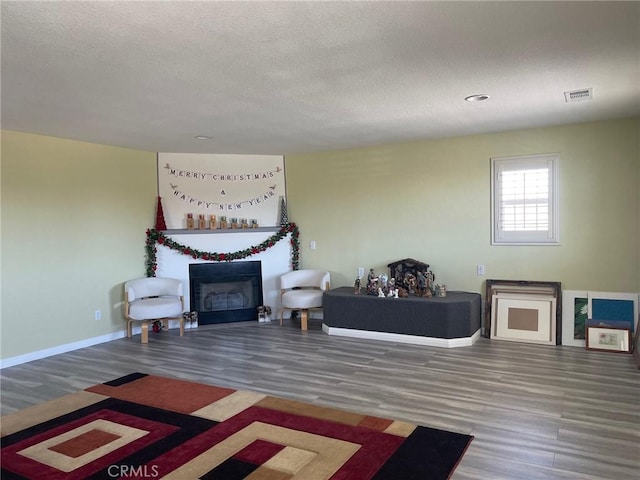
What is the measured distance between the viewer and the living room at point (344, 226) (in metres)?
4.49

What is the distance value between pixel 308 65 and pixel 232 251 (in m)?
4.11

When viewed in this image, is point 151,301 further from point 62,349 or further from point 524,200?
point 524,200

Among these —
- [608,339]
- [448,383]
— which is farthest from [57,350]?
[608,339]

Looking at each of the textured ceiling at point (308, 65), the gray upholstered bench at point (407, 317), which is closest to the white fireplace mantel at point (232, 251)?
the gray upholstered bench at point (407, 317)

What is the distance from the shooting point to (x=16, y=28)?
254 centimetres

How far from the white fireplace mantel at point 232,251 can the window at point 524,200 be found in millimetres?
3034

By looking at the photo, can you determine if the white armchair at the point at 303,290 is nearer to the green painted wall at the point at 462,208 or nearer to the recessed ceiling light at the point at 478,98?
the green painted wall at the point at 462,208

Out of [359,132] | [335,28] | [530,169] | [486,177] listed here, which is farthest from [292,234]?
[335,28]

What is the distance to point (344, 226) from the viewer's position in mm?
6805

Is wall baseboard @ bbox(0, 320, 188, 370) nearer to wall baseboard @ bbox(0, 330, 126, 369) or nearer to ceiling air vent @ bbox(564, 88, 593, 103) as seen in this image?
wall baseboard @ bbox(0, 330, 126, 369)

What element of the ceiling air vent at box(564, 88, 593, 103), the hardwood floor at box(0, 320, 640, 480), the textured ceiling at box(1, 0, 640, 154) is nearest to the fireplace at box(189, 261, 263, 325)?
the hardwood floor at box(0, 320, 640, 480)

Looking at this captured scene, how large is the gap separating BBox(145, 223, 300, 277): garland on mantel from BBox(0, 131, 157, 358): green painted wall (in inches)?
4.8

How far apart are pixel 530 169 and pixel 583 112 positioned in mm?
956

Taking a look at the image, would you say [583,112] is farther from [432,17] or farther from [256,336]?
[256,336]
